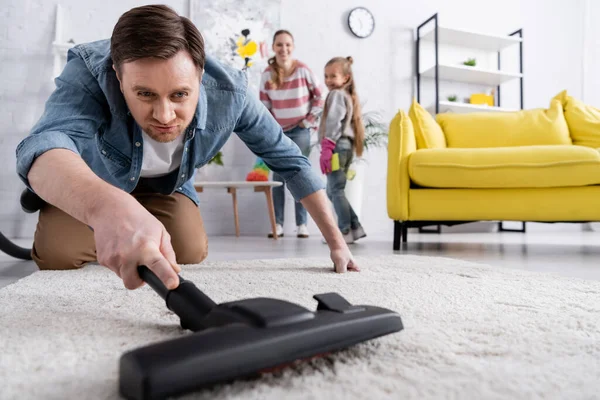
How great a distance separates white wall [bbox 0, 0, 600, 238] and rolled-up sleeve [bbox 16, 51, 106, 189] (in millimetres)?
2629

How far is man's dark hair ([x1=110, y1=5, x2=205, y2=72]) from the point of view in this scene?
82cm

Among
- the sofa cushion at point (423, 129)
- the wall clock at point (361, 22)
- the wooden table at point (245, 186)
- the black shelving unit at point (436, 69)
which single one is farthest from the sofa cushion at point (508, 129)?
the wall clock at point (361, 22)

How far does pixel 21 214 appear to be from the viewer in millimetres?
3246

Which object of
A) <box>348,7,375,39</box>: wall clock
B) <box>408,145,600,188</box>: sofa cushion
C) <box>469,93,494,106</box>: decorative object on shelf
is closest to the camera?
<box>408,145,600,188</box>: sofa cushion

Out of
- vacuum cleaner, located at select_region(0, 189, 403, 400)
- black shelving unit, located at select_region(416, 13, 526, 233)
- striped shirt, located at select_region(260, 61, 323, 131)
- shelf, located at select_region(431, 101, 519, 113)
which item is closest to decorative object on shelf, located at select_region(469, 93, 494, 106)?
shelf, located at select_region(431, 101, 519, 113)

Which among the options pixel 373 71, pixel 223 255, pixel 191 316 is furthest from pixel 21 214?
pixel 191 316

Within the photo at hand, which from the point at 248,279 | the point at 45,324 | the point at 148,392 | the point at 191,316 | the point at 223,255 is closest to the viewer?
the point at 148,392

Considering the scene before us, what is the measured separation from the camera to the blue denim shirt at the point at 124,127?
2.85 feet

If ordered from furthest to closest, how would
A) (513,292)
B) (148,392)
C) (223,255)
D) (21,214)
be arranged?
(21,214) → (223,255) → (513,292) → (148,392)

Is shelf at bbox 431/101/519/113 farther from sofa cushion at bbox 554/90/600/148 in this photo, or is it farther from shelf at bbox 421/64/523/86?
sofa cushion at bbox 554/90/600/148

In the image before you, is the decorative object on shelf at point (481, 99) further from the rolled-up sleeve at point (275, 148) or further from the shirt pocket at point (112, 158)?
the shirt pocket at point (112, 158)

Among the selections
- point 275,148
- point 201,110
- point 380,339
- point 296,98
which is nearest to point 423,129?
point 296,98

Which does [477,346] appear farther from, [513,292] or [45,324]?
[45,324]

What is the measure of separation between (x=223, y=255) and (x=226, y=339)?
1.52m
